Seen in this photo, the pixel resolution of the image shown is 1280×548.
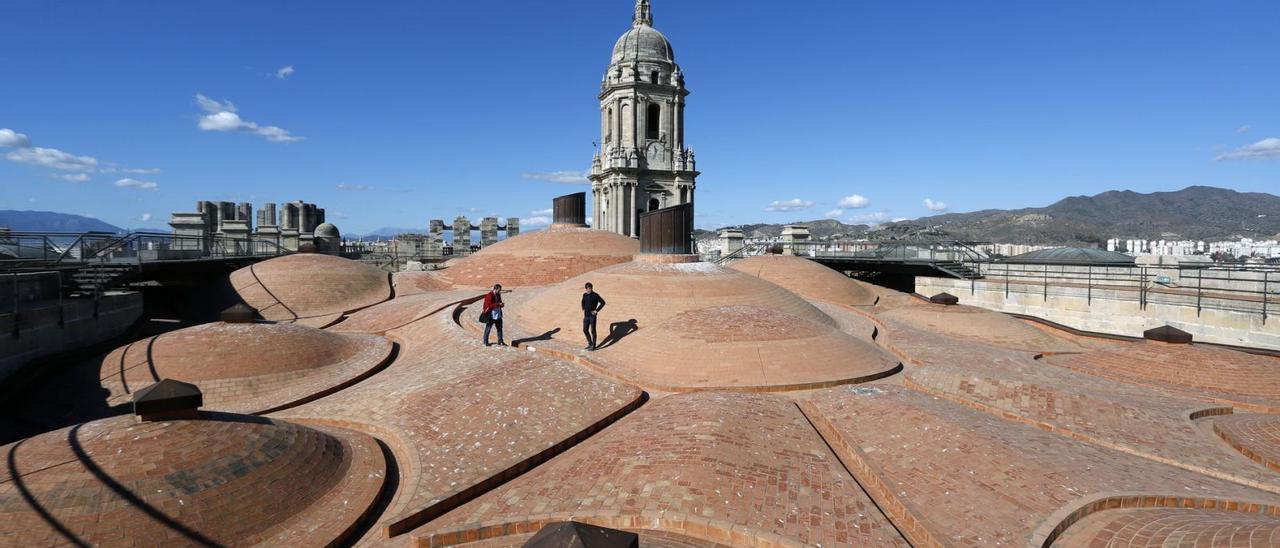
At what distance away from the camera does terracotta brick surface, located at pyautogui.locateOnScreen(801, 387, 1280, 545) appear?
6.88m

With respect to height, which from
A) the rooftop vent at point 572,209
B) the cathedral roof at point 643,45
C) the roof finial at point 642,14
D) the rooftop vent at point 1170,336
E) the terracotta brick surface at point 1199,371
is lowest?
the terracotta brick surface at point 1199,371

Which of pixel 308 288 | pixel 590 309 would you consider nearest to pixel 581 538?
pixel 590 309

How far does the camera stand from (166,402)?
7.39 meters

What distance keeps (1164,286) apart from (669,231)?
70.6 ft

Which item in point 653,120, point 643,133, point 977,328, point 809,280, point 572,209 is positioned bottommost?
point 977,328

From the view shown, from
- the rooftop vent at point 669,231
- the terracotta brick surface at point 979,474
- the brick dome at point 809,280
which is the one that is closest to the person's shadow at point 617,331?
the rooftop vent at point 669,231

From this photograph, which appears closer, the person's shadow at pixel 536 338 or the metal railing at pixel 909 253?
the person's shadow at pixel 536 338

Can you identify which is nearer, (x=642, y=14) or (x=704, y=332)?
(x=704, y=332)

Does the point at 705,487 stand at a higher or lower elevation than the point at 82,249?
lower

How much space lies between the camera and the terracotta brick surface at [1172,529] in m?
5.70

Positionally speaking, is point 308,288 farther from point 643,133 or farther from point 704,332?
point 643,133

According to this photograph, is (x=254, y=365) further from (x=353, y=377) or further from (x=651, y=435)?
(x=651, y=435)

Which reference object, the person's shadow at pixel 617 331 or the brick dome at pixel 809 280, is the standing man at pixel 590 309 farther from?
the brick dome at pixel 809 280

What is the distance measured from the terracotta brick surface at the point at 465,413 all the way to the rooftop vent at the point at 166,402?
2.71 meters
